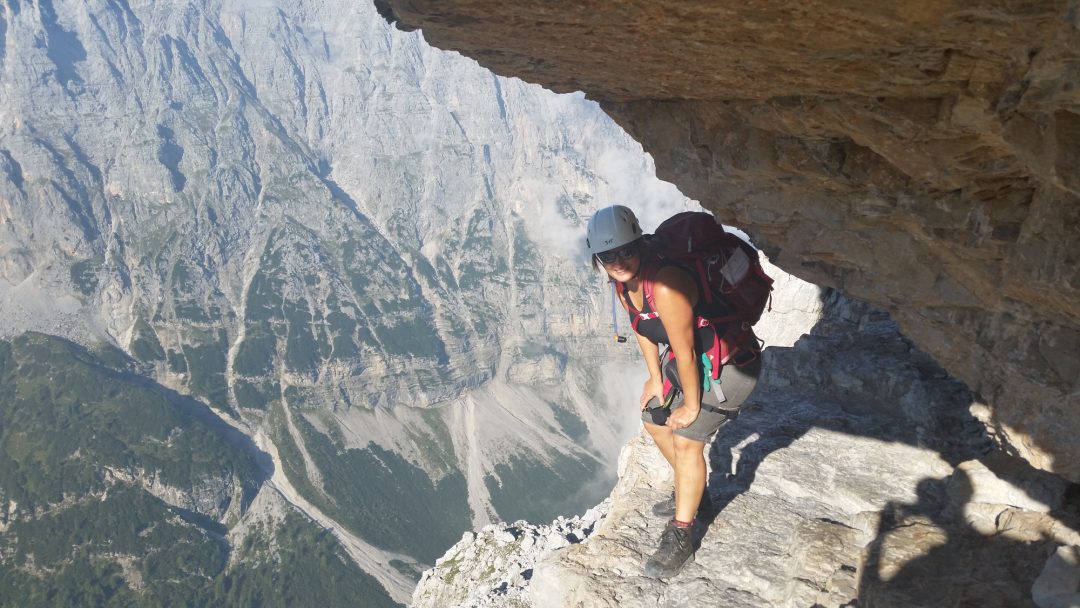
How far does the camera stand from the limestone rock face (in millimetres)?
4211

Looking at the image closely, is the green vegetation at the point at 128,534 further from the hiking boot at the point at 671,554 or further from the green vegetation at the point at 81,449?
the hiking boot at the point at 671,554

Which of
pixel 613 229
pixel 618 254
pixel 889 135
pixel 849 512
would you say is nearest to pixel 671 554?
pixel 849 512

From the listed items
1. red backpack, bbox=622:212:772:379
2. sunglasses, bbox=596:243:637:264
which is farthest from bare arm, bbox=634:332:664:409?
sunglasses, bbox=596:243:637:264

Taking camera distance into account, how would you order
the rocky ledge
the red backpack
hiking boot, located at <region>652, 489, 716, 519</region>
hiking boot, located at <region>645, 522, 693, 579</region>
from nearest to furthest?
the rocky ledge, the red backpack, hiking boot, located at <region>645, 522, 693, 579</region>, hiking boot, located at <region>652, 489, 716, 519</region>

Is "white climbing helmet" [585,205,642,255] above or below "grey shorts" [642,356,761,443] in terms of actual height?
above

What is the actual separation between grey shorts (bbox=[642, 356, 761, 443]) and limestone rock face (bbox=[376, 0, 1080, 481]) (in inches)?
84.0

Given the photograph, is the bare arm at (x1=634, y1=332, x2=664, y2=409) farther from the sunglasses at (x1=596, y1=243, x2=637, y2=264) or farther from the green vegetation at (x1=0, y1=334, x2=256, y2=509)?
the green vegetation at (x1=0, y1=334, x2=256, y2=509)

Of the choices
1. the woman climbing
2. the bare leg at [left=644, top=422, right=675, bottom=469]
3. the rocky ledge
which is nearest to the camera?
the woman climbing

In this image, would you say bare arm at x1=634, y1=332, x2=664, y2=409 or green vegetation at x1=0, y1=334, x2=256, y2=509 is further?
green vegetation at x1=0, y1=334, x2=256, y2=509

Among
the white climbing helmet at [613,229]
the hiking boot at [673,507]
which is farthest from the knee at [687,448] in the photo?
the white climbing helmet at [613,229]

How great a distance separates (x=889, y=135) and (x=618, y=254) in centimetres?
257

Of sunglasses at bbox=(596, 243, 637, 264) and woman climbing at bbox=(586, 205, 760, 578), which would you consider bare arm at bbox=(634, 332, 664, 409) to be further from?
sunglasses at bbox=(596, 243, 637, 264)

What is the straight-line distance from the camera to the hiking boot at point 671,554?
8172 millimetres

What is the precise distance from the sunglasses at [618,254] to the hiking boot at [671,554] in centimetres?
358
